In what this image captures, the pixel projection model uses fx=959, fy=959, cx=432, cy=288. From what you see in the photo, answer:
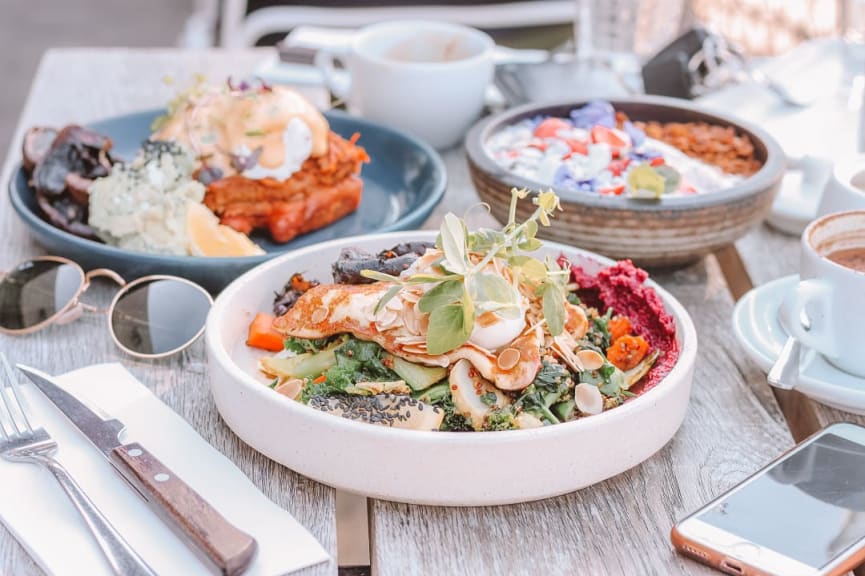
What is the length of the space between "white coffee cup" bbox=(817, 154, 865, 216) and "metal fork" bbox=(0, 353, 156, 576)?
3.25ft

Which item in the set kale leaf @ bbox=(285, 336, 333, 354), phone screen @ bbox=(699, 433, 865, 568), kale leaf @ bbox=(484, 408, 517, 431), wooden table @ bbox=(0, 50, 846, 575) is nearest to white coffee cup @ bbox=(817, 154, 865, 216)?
wooden table @ bbox=(0, 50, 846, 575)

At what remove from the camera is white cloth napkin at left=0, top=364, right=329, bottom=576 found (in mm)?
874

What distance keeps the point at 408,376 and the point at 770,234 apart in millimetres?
905

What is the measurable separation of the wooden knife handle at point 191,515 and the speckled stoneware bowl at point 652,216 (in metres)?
0.68

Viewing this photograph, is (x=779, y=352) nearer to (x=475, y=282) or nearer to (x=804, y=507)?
(x=804, y=507)

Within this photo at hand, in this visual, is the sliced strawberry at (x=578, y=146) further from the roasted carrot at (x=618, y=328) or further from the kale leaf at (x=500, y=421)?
the kale leaf at (x=500, y=421)

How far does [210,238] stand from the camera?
56.1 inches

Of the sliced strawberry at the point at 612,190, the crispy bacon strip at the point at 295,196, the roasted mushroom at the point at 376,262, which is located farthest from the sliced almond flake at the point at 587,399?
the crispy bacon strip at the point at 295,196

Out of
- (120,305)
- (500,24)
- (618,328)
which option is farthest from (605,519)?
(500,24)

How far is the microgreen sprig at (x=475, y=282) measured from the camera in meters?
0.95

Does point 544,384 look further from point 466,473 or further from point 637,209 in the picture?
point 637,209

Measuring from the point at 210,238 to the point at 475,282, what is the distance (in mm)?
596

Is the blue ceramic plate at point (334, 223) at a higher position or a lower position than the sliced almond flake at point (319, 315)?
lower

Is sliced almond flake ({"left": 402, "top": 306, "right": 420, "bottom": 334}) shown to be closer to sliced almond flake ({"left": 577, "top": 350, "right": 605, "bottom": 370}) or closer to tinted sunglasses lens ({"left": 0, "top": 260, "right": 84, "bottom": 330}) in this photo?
sliced almond flake ({"left": 577, "top": 350, "right": 605, "bottom": 370})
